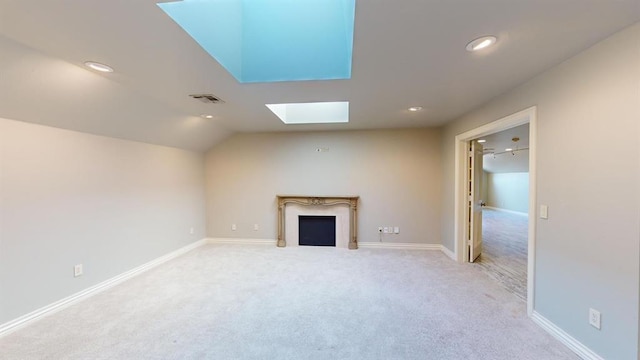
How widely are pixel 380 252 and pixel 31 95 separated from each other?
4681 mm

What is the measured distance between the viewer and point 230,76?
2258 mm

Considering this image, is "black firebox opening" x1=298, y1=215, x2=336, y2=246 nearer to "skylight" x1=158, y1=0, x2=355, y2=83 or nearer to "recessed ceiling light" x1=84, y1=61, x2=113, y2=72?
"skylight" x1=158, y1=0, x2=355, y2=83

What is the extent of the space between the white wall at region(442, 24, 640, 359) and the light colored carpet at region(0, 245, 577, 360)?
1.44 feet

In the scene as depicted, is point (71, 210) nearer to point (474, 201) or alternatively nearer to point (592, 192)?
point (592, 192)

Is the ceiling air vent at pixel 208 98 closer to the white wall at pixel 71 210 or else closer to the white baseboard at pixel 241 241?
the white wall at pixel 71 210

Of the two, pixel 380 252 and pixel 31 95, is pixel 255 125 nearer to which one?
pixel 31 95

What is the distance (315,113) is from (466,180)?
8.63 ft

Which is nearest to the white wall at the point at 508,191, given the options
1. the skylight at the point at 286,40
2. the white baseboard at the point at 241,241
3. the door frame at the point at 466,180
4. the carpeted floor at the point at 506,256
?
the carpeted floor at the point at 506,256

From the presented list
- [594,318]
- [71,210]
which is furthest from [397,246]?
[71,210]

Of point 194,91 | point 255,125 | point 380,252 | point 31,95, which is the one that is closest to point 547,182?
point 380,252

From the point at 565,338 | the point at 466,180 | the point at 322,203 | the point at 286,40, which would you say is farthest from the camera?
the point at 322,203

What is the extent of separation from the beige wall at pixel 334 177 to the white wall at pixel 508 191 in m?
6.72

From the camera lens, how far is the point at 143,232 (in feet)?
12.0

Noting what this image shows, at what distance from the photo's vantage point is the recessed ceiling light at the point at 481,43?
1648 mm
